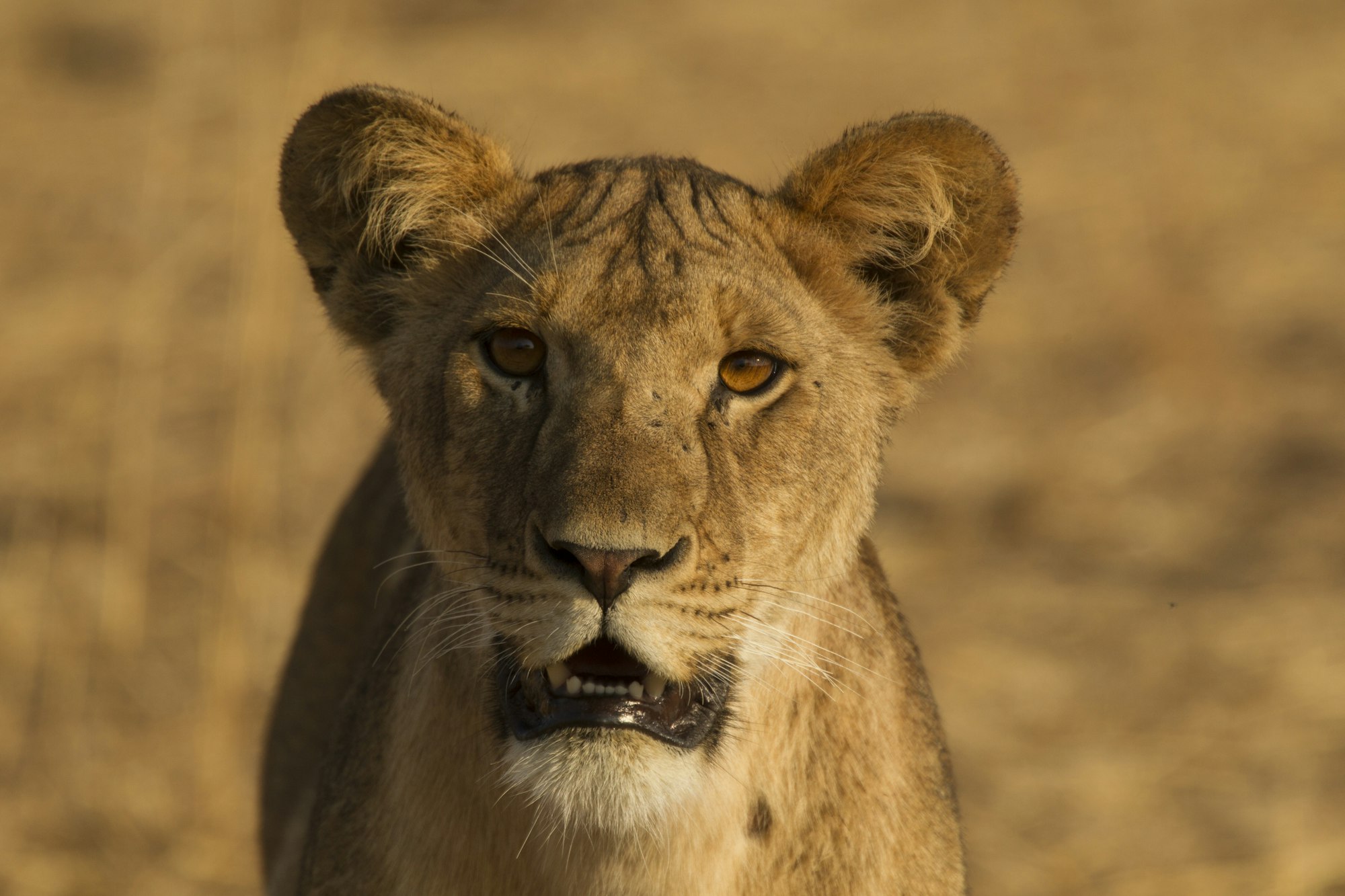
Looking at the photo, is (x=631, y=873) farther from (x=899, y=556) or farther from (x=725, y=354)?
(x=899, y=556)

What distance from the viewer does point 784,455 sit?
300 cm

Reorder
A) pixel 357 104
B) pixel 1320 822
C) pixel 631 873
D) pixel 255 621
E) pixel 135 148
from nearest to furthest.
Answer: pixel 631 873 < pixel 357 104 < pixel 1320 822 < pixel 255 621 < pixel 135 148

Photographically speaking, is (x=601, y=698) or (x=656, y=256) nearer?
(x=601, y=698)

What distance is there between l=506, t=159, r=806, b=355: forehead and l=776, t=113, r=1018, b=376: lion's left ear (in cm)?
16

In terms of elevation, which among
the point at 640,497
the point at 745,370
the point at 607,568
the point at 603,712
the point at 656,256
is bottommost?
the point at 603,712

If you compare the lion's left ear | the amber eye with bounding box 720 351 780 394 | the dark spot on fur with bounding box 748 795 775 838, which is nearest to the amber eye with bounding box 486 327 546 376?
the amber eye with bounding box 720 351 780 394

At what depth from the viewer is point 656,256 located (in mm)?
3047

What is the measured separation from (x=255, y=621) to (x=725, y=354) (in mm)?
4358

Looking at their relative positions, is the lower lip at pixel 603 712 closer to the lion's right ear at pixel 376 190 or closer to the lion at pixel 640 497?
the lion at pixel 640 497

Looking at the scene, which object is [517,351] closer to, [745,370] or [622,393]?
[622,393]

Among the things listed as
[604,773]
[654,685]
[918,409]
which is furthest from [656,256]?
[918,409]

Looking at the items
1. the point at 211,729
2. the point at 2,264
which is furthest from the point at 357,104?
the point at 2,264

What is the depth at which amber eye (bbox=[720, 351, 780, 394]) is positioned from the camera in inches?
118

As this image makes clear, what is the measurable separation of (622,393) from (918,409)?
2.48 m
